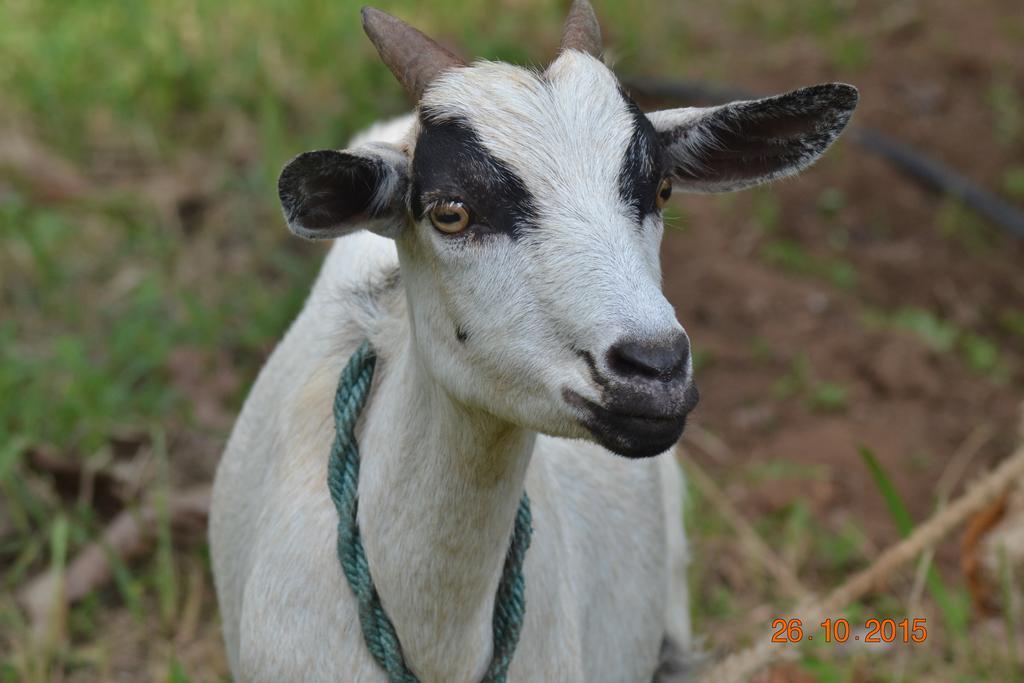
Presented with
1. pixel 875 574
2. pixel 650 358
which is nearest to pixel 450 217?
pixel 650 358

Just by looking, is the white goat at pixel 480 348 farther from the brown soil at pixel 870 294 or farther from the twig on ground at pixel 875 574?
the brown soil at pixel 870 294

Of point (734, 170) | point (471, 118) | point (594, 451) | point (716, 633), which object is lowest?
point (716, 633)

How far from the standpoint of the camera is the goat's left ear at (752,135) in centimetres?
259

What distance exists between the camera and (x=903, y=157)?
714 centimetres

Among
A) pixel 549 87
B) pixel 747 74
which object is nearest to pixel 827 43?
pixel 747 74

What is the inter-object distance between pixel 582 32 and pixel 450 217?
0.63m

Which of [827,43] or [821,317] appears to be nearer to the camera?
[821,317]

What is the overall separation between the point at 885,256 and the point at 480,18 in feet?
8.77

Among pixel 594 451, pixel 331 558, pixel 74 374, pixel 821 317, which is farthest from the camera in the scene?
pixel 821 317

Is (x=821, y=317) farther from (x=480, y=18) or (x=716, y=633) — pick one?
(x=480, y=18)

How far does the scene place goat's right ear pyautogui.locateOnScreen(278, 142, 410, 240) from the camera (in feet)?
7.66

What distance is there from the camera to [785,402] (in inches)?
225

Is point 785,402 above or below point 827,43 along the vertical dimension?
below

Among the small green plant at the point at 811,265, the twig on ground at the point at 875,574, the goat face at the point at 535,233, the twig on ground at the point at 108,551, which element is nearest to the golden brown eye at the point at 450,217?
the goat face at the point at 535,233
